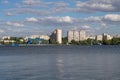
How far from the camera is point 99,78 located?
90.5ft

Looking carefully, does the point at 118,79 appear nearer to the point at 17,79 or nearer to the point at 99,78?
the point at 99,78

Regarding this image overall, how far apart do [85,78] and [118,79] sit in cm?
271

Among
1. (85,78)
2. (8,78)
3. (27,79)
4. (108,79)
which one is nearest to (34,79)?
(27,79)

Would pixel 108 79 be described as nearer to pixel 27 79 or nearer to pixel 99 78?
pixel 99 78

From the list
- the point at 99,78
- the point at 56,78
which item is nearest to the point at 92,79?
the point at 99,78

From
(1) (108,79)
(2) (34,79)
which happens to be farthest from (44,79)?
(1) (108,79)

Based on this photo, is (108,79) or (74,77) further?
(74,77)

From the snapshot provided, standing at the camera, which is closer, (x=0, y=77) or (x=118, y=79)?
(x=118, y=79)

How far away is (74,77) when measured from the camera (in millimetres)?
28719

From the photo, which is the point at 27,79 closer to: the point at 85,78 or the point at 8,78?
the point at 8,78

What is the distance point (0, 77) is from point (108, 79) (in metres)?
8.87

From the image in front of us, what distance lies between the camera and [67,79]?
27.2 m

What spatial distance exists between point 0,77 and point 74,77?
6124 mm

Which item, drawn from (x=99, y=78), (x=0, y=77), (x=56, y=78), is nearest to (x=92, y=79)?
(x=99, y=78)
